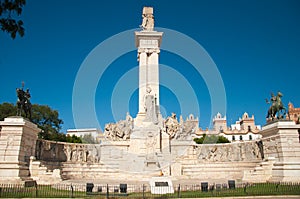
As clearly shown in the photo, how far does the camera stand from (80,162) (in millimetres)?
26188

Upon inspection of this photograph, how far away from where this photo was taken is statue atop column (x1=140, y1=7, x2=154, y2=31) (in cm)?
3838

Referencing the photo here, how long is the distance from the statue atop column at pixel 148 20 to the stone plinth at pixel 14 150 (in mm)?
23944

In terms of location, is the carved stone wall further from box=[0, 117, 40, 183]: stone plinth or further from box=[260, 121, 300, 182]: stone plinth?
box=[0, 117, 40, 183]: stone plinth

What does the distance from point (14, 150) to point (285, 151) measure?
19.6 meters

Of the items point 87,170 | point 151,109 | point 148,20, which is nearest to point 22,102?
point 87,170

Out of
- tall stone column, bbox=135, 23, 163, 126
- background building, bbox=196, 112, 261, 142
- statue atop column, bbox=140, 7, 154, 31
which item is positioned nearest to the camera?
tall stone column, bbox=135, 23, 163, 126

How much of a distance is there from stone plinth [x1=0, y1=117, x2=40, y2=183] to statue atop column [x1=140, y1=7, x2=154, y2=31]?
23.9 m

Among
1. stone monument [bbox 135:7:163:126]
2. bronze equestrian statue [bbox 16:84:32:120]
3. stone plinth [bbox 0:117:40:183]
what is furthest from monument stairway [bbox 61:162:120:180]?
stone monument [bbox 135:7:163:126]

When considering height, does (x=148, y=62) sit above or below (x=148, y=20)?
below

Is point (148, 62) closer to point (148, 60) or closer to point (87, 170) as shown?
point (148, 60)

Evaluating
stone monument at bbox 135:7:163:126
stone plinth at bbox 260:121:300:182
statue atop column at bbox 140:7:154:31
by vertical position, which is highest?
statue atop column at bbox 140:7:154:31

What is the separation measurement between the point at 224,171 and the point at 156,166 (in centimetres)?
653

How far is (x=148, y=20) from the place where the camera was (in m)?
38.7

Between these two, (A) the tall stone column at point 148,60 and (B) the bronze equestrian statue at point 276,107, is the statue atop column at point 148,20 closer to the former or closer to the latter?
(A) the tall stone column at point 148,60
